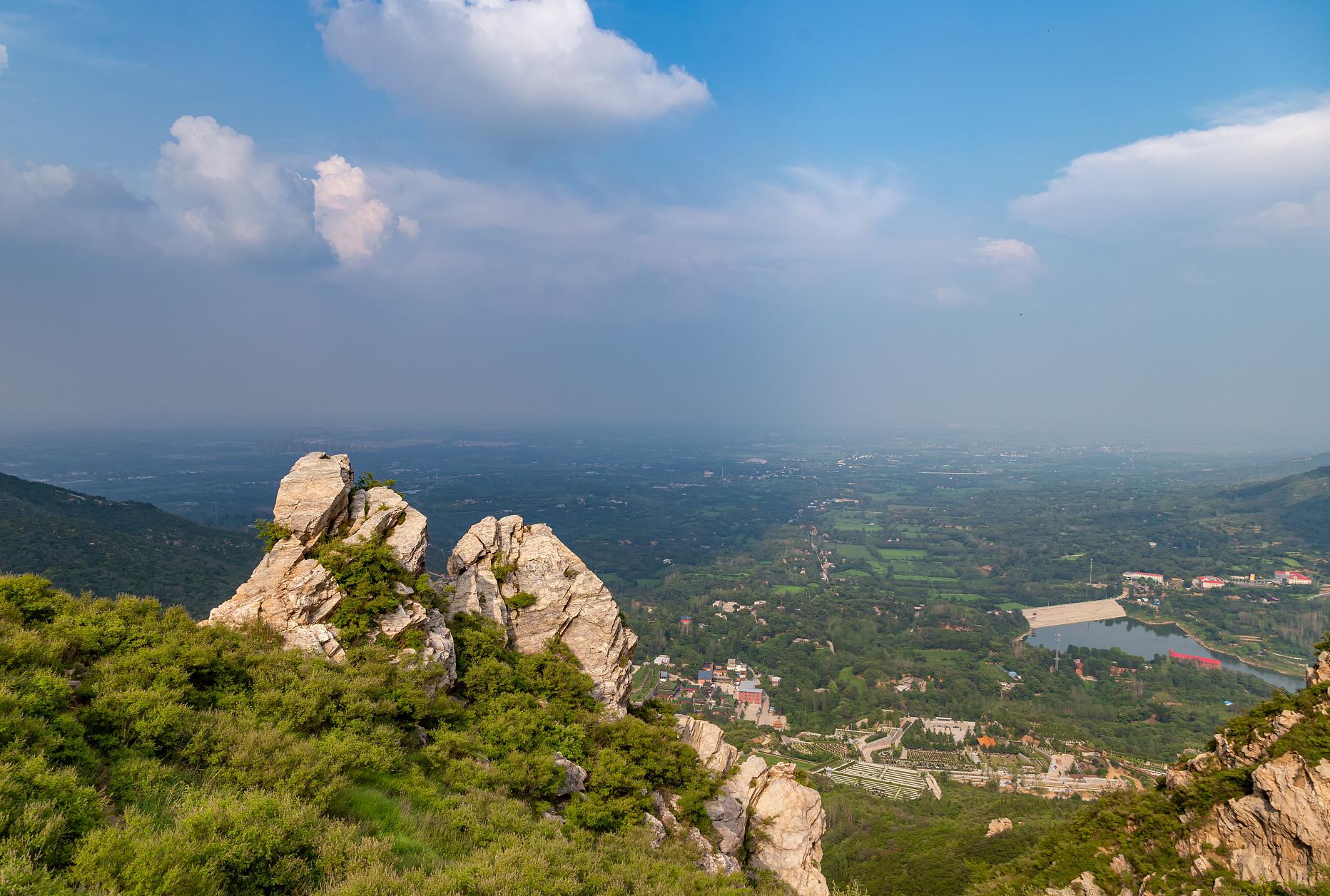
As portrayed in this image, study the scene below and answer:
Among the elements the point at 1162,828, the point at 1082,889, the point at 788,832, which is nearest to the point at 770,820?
the point at 788,832

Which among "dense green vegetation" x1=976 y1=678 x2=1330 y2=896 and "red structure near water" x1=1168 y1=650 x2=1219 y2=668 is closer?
"dense green vegetation" x1=976 y1=678 x2=1330 y2=896

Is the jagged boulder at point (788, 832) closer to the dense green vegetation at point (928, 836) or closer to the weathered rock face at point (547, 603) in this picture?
the weathered rock face at point (547, 603)

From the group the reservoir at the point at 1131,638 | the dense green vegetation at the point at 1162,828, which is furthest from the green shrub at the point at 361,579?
the reservoir at the point at 1131,638

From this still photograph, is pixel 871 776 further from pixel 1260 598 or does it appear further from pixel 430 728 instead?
pixel 1260 598

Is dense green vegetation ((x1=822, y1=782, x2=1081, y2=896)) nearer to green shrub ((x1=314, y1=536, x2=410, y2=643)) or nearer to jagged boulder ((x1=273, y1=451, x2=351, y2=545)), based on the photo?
green shrub ((x1=314, y1=536, x2=410, y2=643))

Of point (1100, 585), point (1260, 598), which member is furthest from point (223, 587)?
point (1260, 598)

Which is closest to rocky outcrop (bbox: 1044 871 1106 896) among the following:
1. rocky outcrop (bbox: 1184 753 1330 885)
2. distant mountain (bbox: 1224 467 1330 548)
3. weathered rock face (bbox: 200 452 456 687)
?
rocky outcrop (bbox: 1184 753 1330 885)
